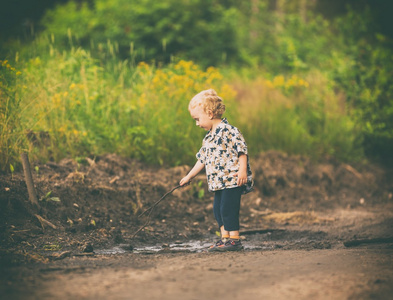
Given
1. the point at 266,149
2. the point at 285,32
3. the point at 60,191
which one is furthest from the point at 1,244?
the point at 285,32

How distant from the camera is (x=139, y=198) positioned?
22.7 ft

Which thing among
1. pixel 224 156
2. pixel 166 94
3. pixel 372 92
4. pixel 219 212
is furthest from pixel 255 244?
pixel 372 92

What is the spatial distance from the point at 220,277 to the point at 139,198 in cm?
316

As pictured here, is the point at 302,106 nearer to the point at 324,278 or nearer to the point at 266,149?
the point at 266,149

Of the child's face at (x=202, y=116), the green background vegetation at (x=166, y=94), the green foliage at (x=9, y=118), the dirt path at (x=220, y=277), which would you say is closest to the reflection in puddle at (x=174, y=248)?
the dirt path at (x=220, y=277)

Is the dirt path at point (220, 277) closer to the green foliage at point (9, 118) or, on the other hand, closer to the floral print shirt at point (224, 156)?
the floral print shirt at point (224, 156)

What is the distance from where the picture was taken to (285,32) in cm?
1970

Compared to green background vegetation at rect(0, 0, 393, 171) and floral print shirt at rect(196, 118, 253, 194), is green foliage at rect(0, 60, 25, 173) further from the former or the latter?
floral print shirt at rect(196, 118, 253, 194)

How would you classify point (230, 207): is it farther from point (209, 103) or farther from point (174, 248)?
point (209, 103)

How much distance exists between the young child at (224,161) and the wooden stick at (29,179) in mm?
1690

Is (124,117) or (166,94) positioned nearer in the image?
(124,117)

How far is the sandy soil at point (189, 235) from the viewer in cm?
368

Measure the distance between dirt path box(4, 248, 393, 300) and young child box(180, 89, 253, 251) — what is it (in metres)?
0.60

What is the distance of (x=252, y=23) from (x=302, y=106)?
39.1 feet
